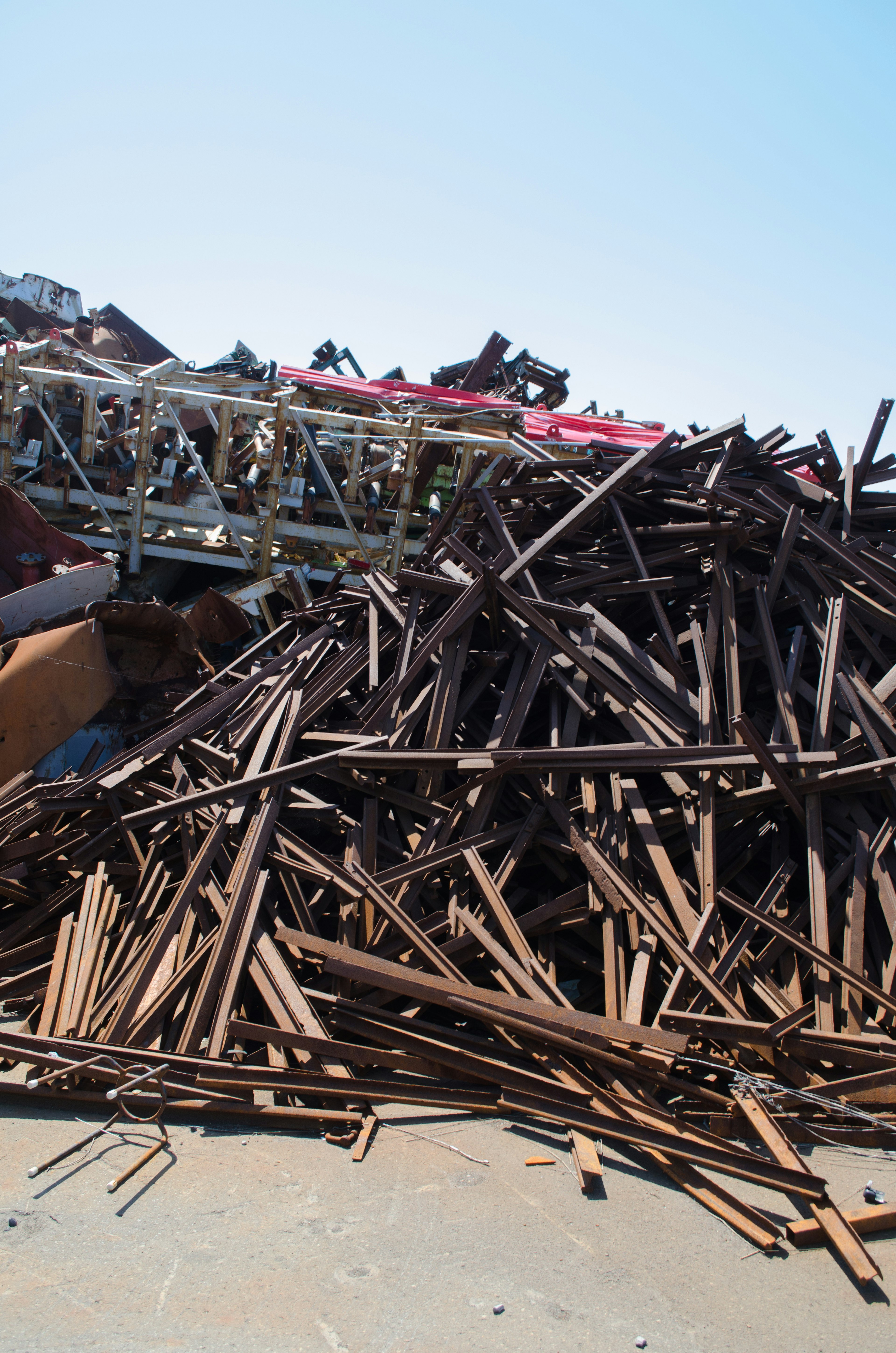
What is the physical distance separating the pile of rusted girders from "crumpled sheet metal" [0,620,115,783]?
0.52m

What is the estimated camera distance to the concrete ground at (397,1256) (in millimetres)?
2170

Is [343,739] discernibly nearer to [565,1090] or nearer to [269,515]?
[565,1090]

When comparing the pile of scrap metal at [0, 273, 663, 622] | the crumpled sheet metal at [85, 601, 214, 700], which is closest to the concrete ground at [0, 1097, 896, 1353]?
the crumpled sheet metal at [85, 601, 214, 700]

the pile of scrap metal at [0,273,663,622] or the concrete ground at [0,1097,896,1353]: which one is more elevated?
the pile of scrap metal at [0,273,663,622]

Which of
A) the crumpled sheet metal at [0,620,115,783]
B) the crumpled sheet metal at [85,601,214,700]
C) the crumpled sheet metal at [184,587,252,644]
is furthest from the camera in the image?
the crumpled sheet metal at [184,587,252,644]

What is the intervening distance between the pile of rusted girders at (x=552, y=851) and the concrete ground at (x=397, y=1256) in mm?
119

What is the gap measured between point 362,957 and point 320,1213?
101 cm

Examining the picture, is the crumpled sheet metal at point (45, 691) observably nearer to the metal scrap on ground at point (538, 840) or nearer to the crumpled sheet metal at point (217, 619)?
the metal scrap on ground at point (538, 840)

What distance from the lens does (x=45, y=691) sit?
19.4ft

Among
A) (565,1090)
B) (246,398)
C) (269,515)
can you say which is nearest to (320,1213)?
(565,1090)

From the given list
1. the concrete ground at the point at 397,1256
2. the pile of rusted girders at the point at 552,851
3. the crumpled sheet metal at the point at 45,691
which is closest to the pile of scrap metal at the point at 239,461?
the crumpled sheet metal at the point at 45,691

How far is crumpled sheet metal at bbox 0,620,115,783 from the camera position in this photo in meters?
5.78

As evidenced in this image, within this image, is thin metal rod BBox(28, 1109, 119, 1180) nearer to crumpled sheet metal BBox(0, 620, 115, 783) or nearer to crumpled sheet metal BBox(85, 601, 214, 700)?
crumpled sheet metal BBox(0, 620, 115, 783)

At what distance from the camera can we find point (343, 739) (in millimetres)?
4656
